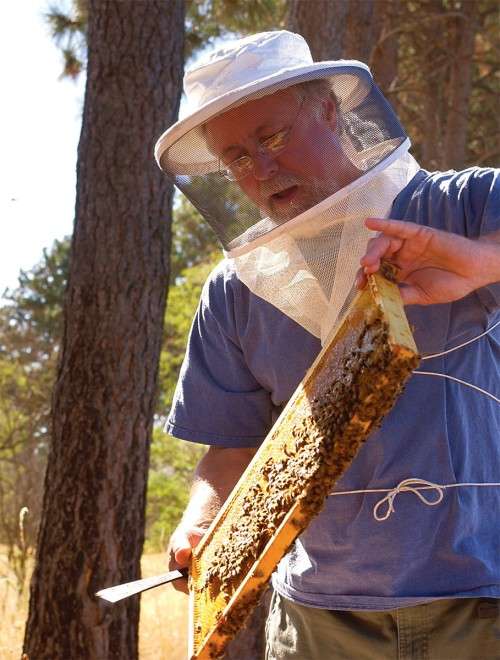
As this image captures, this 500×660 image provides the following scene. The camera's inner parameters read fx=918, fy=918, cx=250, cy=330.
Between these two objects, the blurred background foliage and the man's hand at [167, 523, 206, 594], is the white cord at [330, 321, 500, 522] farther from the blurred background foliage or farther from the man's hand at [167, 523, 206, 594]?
→ the blurred background foliage

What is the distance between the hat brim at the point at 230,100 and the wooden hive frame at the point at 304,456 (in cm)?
60

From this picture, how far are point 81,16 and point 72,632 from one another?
6477mm

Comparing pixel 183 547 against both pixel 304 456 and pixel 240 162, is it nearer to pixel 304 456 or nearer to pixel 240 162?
pixel 304 456

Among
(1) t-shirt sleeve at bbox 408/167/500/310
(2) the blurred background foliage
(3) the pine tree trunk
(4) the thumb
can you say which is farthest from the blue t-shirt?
(2) the blurred background foliage

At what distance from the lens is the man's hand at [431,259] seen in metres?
1.85

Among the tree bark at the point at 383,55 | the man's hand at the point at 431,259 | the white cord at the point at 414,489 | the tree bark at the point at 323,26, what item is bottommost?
the white cord at the point at 414,489

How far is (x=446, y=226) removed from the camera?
7.09ft

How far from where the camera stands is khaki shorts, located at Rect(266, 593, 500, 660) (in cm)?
208

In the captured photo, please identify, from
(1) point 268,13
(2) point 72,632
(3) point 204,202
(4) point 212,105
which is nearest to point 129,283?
(2) point 72,632

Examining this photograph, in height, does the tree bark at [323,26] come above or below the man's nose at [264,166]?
above

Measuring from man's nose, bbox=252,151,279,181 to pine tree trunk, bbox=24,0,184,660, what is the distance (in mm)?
2482

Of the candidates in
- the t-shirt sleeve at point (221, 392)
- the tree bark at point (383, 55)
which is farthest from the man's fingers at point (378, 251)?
the tree bark at point (383, 55)

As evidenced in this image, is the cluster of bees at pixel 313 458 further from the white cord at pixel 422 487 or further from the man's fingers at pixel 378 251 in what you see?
the white cord at pixel 422 487

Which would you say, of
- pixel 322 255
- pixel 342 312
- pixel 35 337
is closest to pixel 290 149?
pixel 322 255
